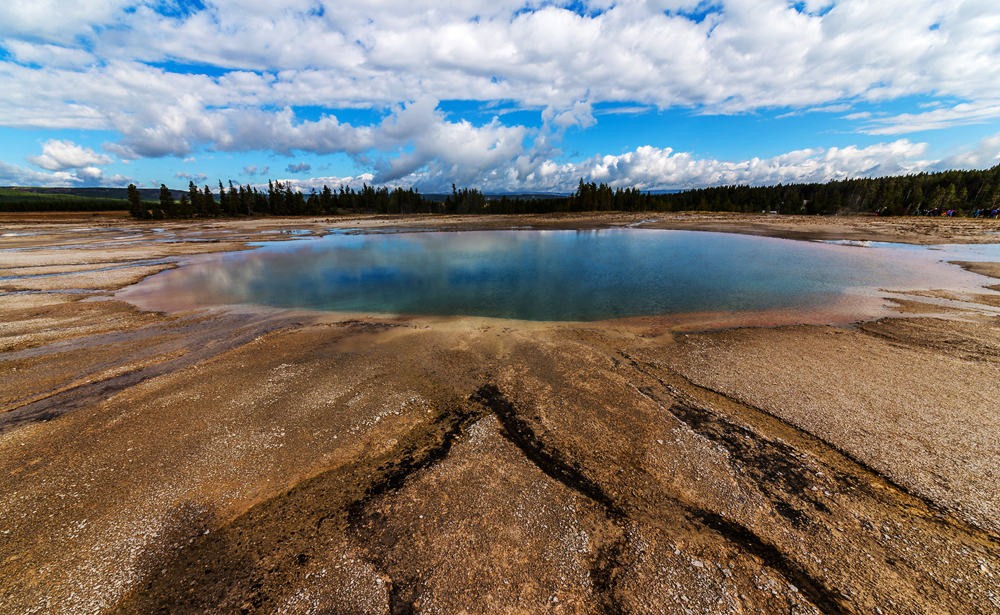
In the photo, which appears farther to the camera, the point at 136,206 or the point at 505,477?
the point at 136,206

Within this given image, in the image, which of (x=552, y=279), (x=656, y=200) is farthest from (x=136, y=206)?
(x=656, y=200)

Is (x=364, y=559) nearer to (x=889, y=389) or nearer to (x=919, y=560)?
(x=919, y=560)

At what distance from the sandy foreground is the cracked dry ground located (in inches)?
1.9

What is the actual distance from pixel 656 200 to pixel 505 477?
16558cm

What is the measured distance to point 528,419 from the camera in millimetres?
8867

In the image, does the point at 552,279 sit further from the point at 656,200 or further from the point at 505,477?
the point at 656,200

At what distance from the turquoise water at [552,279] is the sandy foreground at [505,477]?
6580 mm

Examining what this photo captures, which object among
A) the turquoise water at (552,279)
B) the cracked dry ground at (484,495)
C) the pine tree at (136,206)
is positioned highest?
the pine tree at (136,206)

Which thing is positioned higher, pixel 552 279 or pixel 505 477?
pixel 552 279

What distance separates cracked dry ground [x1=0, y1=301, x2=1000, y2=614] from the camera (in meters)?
4.93

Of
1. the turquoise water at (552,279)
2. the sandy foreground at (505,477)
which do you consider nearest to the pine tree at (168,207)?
the turquoise water at (552,279)

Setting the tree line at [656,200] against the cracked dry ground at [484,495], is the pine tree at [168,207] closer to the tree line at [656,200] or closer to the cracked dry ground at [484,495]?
the tree line at [656,200]

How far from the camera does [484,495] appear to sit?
21.5 ft

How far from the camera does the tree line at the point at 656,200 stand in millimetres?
99812
